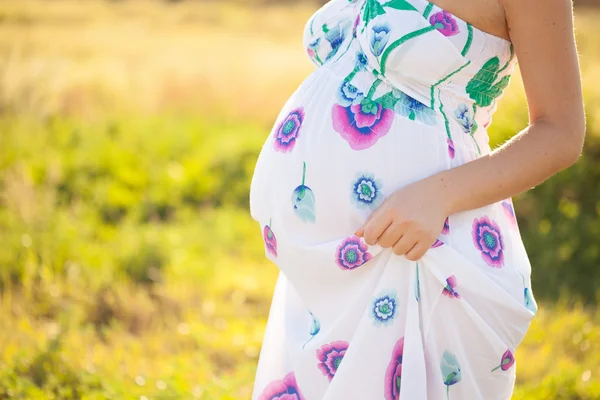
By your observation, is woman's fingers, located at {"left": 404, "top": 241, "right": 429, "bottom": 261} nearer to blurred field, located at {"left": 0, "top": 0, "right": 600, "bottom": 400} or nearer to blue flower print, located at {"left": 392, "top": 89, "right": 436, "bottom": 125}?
blue flower print, located at {"left": 392, "top": 89, "right": 436, "bottom": 125}

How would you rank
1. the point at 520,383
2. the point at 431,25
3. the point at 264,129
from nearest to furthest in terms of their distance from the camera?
the point at 431,25, the point at 520,383, the point at 264,129

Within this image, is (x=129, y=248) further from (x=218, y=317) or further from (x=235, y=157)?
(x=235, y=157)

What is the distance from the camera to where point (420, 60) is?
3.88 ft

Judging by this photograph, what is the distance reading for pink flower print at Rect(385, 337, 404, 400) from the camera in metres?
1.25

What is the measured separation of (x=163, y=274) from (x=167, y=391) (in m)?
1.60

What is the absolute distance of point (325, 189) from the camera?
1.27 m

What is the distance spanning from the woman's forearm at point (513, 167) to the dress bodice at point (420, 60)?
0.13 meters

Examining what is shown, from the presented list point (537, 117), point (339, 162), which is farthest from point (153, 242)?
point (537, 117)

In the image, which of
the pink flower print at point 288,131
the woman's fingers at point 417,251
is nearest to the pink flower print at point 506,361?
the woman's fingers at point 417,251

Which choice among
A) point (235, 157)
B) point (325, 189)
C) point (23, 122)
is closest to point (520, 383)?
point (325, 189)

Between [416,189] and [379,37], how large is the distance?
0.30m

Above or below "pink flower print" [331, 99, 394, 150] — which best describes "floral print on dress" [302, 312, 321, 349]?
below

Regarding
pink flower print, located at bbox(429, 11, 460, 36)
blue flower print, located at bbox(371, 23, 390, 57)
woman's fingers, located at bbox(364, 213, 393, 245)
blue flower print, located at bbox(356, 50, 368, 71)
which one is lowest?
woman's fingers, located at bbox(364, 213, 393, 245)

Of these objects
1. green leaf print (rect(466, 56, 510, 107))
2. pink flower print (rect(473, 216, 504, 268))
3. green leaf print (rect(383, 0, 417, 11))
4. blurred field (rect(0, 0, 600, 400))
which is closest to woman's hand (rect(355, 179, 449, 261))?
pink flower print (rect(473, 216, 504, 268))
